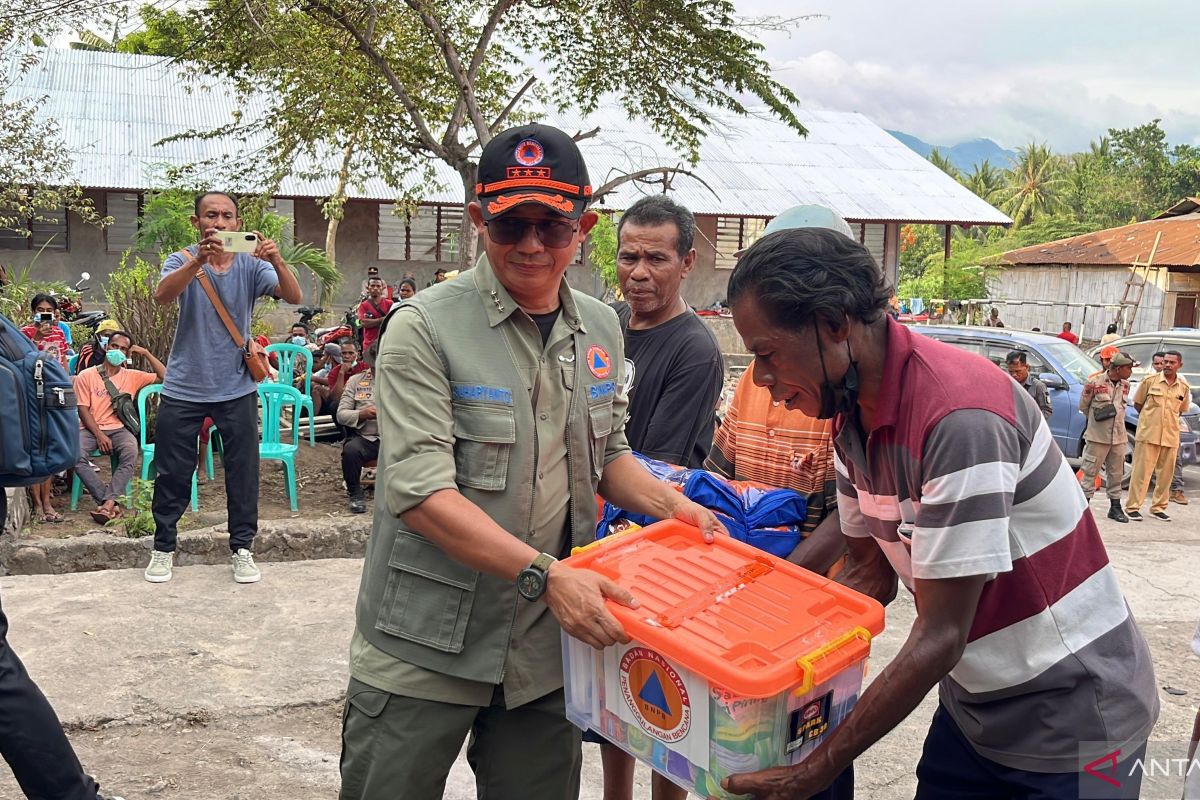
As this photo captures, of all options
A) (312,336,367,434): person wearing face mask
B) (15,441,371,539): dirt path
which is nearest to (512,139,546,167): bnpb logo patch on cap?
(15,441,371,539): dirt path

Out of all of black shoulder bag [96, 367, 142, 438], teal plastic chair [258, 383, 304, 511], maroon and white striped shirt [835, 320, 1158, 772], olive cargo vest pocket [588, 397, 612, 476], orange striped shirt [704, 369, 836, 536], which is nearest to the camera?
maroon and white striped shirt [835, 320, 1158, 772]

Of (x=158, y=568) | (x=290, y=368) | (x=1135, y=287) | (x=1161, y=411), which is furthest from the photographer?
(x=1135, y=287)

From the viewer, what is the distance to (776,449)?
304cm

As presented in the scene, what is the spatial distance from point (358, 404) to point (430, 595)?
6.07 m

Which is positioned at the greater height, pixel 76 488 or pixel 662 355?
pixel 662 355

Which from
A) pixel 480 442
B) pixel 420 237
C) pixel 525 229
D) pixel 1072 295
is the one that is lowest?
pixel 480 442

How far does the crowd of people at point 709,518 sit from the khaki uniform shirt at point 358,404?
532 cm

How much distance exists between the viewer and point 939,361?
178 cm

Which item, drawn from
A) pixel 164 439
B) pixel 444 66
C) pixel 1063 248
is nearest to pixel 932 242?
pixel 1063 248

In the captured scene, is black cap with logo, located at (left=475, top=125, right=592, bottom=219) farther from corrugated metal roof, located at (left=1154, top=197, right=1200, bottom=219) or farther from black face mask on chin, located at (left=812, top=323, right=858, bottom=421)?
corrugated metal roof, located at (left=1154, top=197, right=1200, bottom=219)

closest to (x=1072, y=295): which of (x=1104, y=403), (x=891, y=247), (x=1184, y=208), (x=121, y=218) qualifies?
(x=891, y=247)

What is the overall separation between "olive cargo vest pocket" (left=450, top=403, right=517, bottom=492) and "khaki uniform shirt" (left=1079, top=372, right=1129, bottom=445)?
28.9ft

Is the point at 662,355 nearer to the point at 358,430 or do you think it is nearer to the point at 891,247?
the point at 358,430

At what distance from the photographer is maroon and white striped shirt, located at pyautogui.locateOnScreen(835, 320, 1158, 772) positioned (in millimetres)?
1690
